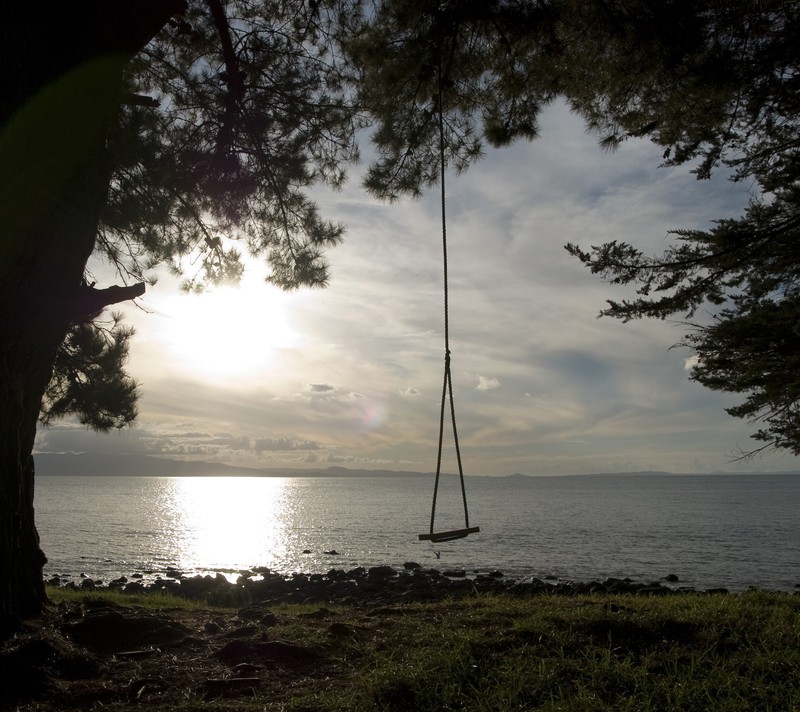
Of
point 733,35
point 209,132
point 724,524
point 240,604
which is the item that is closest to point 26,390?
point 209,132

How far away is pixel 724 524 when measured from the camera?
140 ft

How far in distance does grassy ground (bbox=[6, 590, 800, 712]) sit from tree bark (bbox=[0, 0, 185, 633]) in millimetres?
1129

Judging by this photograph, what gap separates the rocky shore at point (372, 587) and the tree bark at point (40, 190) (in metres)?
9.98

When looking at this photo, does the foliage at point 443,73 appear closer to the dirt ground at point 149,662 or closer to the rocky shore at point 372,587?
the dirt ground at point 149,662

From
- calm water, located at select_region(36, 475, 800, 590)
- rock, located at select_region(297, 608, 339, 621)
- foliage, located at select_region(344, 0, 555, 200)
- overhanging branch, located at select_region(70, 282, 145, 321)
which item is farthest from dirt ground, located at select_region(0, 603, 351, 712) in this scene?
calm water, located at select_region(36, 475, 800, 590)

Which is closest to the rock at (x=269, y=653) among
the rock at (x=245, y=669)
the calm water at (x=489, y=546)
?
the rock at (x=245, y=669)

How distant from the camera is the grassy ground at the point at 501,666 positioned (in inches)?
129

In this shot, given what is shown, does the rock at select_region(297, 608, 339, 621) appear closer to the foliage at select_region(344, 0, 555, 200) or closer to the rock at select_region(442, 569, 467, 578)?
the foliage at select_region(344, 0, 555, 200)

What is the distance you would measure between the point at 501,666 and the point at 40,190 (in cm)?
463

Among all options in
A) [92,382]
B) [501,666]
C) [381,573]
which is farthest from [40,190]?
[381,573]

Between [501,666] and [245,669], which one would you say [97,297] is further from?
[501,666]

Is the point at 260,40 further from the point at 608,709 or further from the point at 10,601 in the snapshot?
the point at 608,709

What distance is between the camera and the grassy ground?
3.27 m

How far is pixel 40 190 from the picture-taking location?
4.55m
